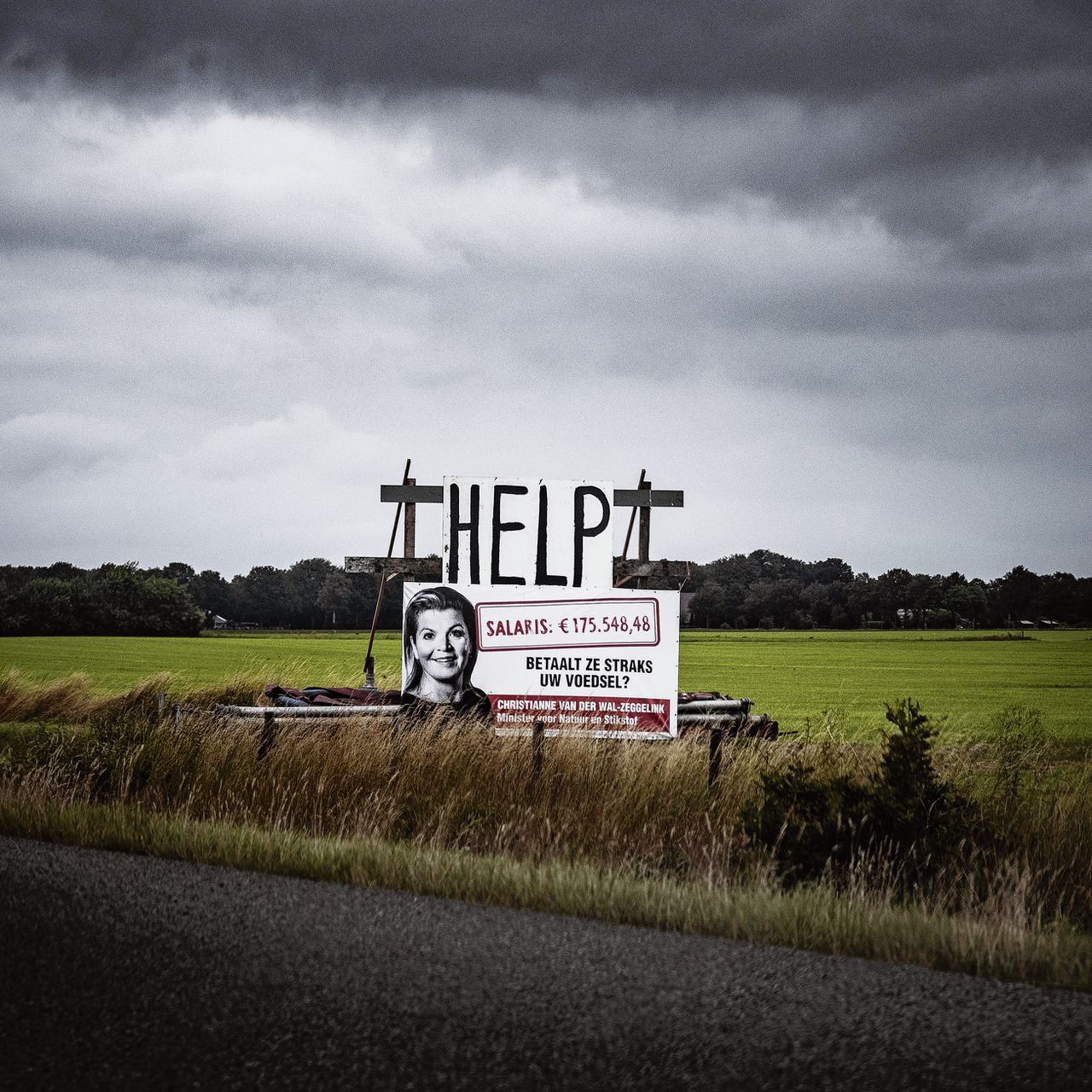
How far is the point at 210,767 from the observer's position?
10234mm

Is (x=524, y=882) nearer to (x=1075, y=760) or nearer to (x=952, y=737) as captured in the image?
(x=952, y=737)

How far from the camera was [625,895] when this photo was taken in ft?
20.4

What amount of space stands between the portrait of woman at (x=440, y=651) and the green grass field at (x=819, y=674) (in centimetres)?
392

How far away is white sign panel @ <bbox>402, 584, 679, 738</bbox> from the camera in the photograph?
37.5 ft

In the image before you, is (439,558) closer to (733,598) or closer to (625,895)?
(625,895)

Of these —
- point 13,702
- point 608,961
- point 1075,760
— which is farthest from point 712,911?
point 13,702

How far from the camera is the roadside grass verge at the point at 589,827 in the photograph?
5891mm

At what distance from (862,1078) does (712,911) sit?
207 cm

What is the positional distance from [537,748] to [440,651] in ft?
6.14

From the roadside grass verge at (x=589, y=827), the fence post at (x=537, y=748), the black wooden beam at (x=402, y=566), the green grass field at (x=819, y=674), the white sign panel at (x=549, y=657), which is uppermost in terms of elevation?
the black wooden beam at (x=402, y=566)

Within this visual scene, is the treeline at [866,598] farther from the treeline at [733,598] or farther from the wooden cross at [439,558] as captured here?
the wooden cross at [439,558]

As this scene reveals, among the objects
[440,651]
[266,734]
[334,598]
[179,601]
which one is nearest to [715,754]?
[440,651]

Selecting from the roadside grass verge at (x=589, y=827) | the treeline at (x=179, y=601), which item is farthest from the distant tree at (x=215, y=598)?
the roadside grass verge at (x=589, y=827)

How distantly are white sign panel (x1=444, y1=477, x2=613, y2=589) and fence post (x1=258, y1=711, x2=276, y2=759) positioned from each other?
2.52 metres
